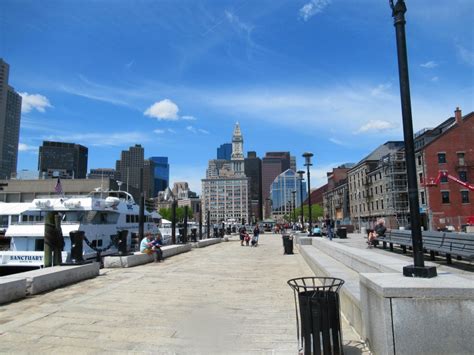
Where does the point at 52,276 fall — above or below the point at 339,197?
below

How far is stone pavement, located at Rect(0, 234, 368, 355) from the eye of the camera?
537cm

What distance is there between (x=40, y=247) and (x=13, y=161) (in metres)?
139

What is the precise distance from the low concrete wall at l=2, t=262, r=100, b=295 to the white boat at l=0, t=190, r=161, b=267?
745cm

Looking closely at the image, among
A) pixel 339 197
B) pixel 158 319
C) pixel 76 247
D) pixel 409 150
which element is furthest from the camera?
pixel 339 197

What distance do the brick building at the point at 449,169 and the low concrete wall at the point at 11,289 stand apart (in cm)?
5596

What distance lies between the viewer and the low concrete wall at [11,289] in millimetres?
8055

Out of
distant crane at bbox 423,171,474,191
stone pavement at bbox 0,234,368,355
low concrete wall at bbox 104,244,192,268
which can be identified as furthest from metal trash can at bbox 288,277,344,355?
distant crane at bbox 423,171,474,191

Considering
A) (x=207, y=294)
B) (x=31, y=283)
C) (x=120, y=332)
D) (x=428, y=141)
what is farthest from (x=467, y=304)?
(x=428, y=141)

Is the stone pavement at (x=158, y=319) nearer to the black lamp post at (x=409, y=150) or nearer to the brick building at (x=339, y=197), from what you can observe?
the black lamp post at (x=409, y=150)

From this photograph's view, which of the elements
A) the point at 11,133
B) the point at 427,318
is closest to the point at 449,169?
the point at 427,318

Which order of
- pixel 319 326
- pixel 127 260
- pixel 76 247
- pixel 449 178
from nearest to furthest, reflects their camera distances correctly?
pixel 319 326 → pixel 76 247 → pixel 127 260 → pixel 449 178

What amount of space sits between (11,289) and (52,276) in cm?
158

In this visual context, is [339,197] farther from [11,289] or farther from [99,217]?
[11,289]

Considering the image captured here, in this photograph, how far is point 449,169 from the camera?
56.1 m
